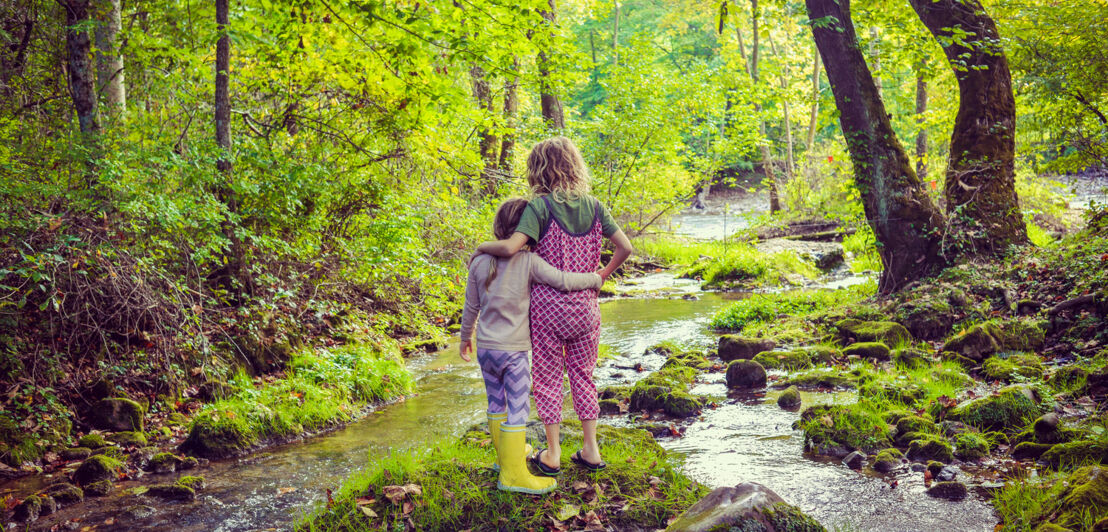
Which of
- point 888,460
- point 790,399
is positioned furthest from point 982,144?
point 888,460

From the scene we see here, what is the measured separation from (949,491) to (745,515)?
5.42 feet

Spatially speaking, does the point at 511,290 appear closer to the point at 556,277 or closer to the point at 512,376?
the point at 556,277

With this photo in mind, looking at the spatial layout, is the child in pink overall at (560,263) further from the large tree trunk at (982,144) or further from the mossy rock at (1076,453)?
the large tree trunk at (982,144)

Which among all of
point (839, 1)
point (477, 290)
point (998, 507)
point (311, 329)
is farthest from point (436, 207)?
point (998, 507)

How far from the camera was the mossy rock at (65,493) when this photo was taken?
4.96 meters

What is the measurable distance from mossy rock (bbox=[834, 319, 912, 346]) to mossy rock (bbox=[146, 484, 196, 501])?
7.19 m

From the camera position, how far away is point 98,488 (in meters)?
5.16

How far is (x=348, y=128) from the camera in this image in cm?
960

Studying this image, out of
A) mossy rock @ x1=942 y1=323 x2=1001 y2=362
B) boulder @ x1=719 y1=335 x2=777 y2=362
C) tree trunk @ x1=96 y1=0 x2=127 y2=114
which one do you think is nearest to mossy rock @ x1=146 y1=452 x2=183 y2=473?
tree trunk @ x1=96 y1=0 x2=127 y2=114

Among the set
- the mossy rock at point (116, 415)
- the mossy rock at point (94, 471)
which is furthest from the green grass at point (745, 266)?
the mossy rock at point (94, 471)

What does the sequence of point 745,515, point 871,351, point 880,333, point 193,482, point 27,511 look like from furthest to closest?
point 880,333 < point 871,351 < point 193,482 < point 27,511 < point 745,515

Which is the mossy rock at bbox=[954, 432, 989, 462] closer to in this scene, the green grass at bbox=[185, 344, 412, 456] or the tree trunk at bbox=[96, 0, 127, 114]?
the green grass at bbox=[185, 344, 412, 456]

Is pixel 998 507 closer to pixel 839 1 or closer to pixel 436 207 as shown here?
pixel 839 1

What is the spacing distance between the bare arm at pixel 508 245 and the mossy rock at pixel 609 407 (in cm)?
335
